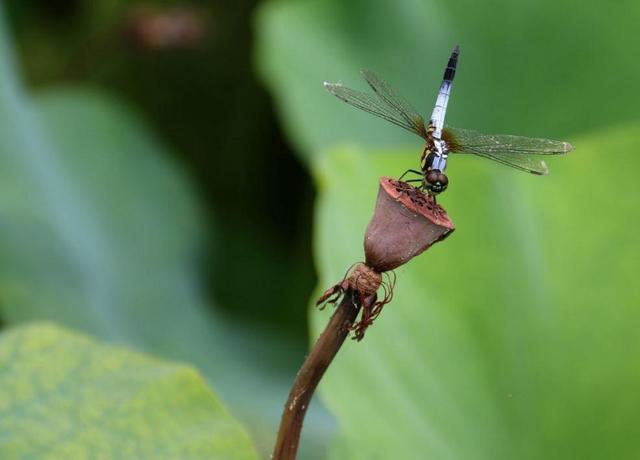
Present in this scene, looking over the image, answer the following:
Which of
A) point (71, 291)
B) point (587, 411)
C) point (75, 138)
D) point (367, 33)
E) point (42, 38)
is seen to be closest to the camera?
point (587, 411)

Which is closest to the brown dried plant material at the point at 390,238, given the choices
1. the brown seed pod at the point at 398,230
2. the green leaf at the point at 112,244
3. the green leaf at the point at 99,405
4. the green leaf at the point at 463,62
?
the brown seed pod at the point at 398,230

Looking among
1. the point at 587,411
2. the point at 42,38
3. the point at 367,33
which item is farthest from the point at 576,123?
the point at 42,38

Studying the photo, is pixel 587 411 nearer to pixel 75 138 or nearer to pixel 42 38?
pixel 75 138

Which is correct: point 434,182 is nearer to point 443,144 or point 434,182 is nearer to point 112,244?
point 443,144

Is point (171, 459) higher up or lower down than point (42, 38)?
lower down

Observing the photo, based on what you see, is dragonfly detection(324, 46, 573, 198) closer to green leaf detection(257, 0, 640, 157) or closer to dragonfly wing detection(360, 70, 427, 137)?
dragonfly wing detection(360, 70, 427, 137)

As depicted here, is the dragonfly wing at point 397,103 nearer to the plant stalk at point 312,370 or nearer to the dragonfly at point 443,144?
the dragonfly at point 443,144

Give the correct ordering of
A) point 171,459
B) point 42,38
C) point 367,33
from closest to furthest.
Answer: point 171,459 → point 367,33 → point 42,38

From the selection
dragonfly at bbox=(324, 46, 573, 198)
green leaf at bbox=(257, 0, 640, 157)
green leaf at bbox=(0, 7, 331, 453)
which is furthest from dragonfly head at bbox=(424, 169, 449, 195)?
green leaf at bbox=(257, 0, 640, 157)
